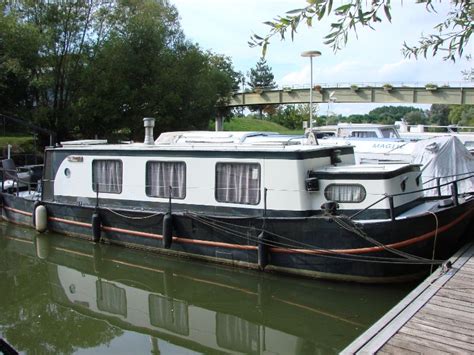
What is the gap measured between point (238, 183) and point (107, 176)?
12.1ft

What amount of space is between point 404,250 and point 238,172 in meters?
3.46

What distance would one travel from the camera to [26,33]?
23.8 meters

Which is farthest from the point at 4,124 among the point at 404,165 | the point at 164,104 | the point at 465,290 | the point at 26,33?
the point at 465,290

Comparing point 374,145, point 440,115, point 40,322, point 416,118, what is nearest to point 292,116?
point 416,118

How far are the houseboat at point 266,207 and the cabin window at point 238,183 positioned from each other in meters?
A: 0.02

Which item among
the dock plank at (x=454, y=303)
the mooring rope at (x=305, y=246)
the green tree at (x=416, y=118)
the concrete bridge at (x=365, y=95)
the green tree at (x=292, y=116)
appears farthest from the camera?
the green tree at (x=416, y=118)

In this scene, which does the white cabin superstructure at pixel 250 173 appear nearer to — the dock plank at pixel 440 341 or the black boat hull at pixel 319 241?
the black boat hull at pixel 319 241

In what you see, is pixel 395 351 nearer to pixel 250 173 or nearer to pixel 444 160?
pixel 250 173

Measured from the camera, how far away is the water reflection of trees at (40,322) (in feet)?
23.0

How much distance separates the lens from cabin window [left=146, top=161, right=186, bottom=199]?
10.4 m

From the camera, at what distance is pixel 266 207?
9.12m

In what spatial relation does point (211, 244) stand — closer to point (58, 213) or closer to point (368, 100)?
point (58, 213)

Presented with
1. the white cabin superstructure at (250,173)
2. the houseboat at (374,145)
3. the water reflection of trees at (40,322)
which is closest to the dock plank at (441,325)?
the white cabin superstructure at (250,173)

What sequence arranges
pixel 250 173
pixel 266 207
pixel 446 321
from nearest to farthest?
1. pixel 446 321
2. pixel 266 207
3. pixel 250 173
